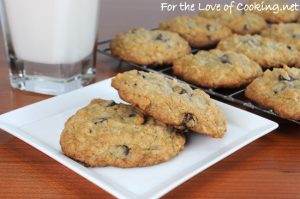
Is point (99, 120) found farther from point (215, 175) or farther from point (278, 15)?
point (278, 15)

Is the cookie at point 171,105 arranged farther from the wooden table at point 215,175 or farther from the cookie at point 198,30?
the cookie at point 198,30

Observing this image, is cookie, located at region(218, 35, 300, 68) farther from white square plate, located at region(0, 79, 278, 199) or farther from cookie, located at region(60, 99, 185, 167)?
cookie, located at region(60, 99, 185, 167)

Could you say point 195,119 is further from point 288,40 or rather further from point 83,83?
point 288,40

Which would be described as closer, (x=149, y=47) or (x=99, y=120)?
(x=99, y=120)

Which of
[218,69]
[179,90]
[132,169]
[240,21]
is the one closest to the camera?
[132,169]

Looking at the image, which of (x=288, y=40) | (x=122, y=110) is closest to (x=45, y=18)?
(x=122, y=110)

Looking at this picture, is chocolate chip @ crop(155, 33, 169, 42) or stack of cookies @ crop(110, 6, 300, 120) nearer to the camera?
stack of cookies @ crop(110, 6, 300, 120)

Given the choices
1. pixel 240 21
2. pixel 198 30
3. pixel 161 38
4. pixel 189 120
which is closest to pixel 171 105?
pixel 189 120

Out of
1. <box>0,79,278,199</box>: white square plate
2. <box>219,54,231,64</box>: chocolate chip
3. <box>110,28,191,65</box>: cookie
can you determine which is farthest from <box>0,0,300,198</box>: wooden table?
<box>110,28,191,65</box>: cookie
